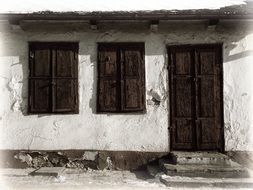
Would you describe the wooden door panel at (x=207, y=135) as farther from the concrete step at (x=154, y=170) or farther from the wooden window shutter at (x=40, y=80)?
the wooden window shutter at (x=40, y=80)

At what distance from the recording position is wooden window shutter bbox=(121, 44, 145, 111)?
7281 millimetres

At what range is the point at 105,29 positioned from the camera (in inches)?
290

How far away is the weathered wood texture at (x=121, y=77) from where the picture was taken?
729 centimetres

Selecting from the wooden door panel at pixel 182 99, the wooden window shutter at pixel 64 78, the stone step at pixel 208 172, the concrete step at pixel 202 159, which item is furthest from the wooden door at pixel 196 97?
the wooden window shutter at pixel 64 78

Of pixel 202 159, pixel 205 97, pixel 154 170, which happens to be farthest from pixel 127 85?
pixel 202 159

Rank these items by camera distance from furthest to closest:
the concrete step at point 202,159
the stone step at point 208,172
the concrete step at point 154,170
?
the concrete step at point 202,159
the concrete step at point 154,170
the stone step at point 208,172

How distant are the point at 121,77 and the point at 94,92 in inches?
26.8

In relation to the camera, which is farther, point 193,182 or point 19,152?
point 19,152

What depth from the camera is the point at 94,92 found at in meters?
7.34

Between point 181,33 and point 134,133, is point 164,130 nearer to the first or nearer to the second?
point 134,133

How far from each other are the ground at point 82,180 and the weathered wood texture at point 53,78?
1.37 m

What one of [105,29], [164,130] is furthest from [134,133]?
[105,29]

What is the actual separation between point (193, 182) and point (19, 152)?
376 cm

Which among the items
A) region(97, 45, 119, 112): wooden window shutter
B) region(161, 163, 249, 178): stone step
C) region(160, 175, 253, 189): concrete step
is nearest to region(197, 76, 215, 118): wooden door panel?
region(161, 163, 249, 178): stone step
